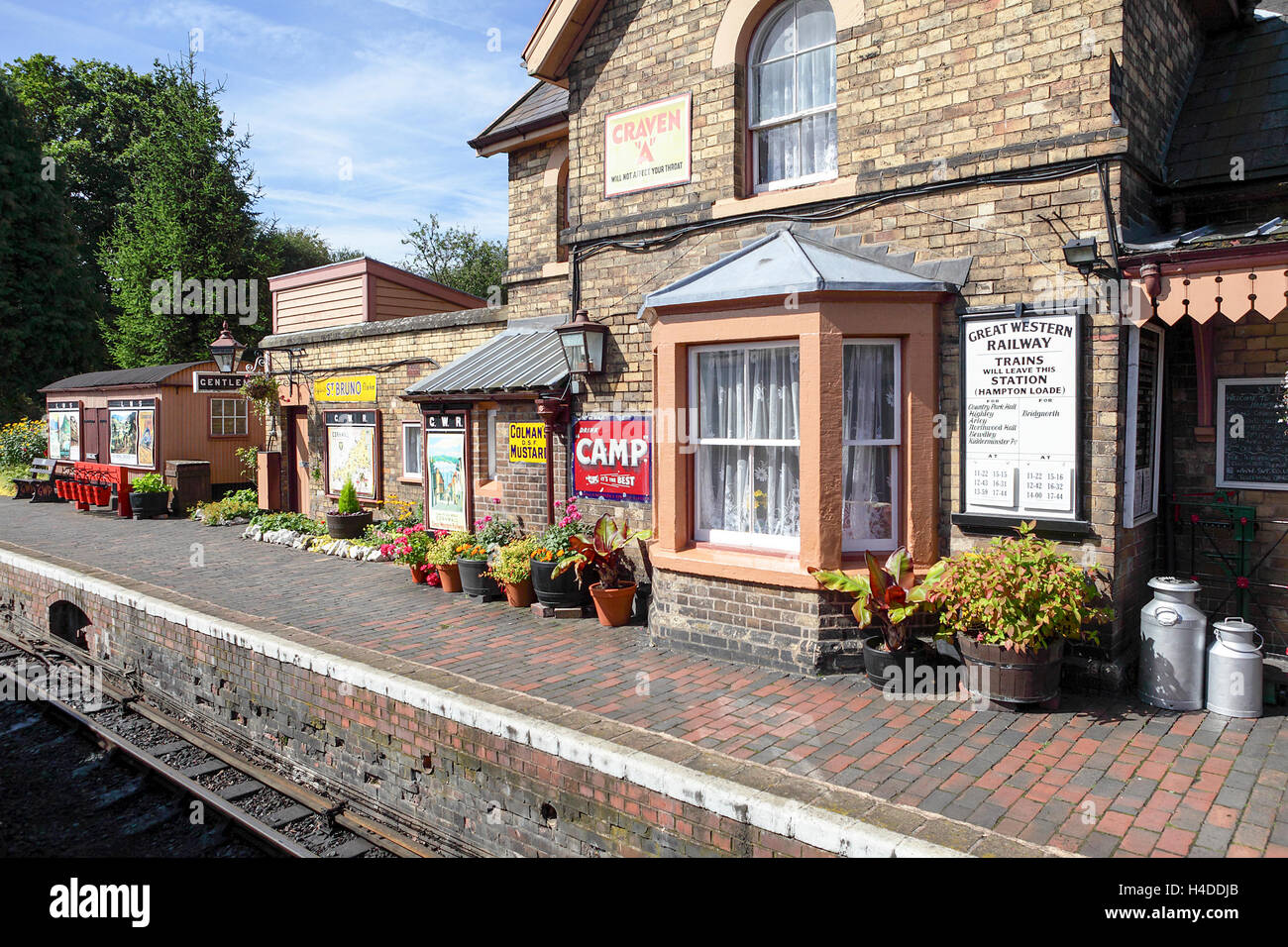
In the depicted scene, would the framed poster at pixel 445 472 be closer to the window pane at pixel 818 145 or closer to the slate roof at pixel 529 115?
the slate roof at pixel 529 115

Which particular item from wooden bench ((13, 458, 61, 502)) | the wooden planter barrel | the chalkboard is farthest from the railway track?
wooden bench ((13, 458, 61, 502))

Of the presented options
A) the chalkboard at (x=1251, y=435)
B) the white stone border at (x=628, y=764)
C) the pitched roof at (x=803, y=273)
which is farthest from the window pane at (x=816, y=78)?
the white stone border at (x=628, y=764)

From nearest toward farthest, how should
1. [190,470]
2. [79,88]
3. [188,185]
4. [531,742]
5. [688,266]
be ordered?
[531,742] → [688,266] → [190,470] → [188,185] → [79,88]

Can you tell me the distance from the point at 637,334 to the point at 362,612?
13.9 feet

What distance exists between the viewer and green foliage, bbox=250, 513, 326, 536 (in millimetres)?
14281

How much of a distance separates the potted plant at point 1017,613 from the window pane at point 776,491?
1563 mm

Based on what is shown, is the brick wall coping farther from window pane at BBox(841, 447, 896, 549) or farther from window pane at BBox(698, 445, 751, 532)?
window pane at BBox(841, 447, 896, 549)

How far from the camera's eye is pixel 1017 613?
5805 millimetres

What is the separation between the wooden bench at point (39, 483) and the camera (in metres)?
21.3

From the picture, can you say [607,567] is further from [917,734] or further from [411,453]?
[411,453]

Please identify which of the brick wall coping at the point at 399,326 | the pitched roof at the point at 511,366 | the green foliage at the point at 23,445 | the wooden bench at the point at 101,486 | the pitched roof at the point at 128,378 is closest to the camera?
the pitched roof at the point at 511,366

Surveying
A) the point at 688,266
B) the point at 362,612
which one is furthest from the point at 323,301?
the point at 688,266
